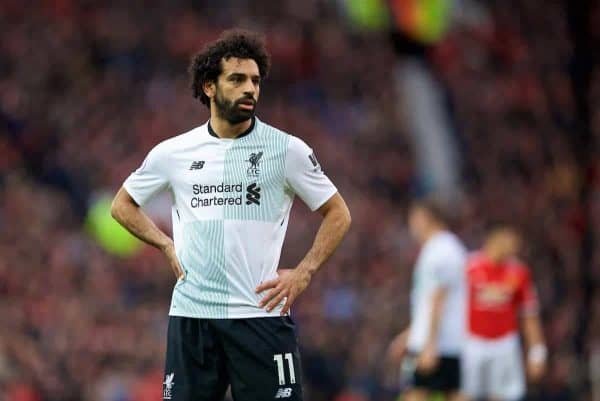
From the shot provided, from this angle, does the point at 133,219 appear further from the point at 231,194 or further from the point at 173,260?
the point at 231,194

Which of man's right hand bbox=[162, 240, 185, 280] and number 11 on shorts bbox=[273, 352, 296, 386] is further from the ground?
man's right hand bbox=[162, 240, 185, 280]

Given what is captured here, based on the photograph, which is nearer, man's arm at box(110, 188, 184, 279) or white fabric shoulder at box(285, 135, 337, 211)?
white fabric shoulder at box(285, 135, 337, 211)

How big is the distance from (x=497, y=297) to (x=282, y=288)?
559 cm

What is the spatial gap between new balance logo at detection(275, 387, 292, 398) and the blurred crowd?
6090 millimetres

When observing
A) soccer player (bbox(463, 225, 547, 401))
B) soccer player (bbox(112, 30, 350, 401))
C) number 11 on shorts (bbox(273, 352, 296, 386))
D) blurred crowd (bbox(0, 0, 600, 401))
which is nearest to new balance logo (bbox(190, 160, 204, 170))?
soccer player (bbox(112, 30, 350, 401))

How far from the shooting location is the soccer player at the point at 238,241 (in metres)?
6.26

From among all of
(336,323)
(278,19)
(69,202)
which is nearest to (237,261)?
(336,323)

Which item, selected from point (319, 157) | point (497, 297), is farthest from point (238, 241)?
point (319, 157)

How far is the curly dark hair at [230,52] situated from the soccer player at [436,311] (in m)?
4.29

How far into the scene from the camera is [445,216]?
1070 cm

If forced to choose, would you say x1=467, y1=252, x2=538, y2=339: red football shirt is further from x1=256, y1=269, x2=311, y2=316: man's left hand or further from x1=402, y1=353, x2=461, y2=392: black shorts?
x1=256, y1=269, x2=311, y2=316: man's left hand

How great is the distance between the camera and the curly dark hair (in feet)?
20.8

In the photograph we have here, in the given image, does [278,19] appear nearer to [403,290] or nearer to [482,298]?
[403,290]

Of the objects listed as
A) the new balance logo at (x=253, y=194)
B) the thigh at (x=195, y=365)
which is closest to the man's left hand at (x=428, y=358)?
the thigh at (x=195, y=365)
